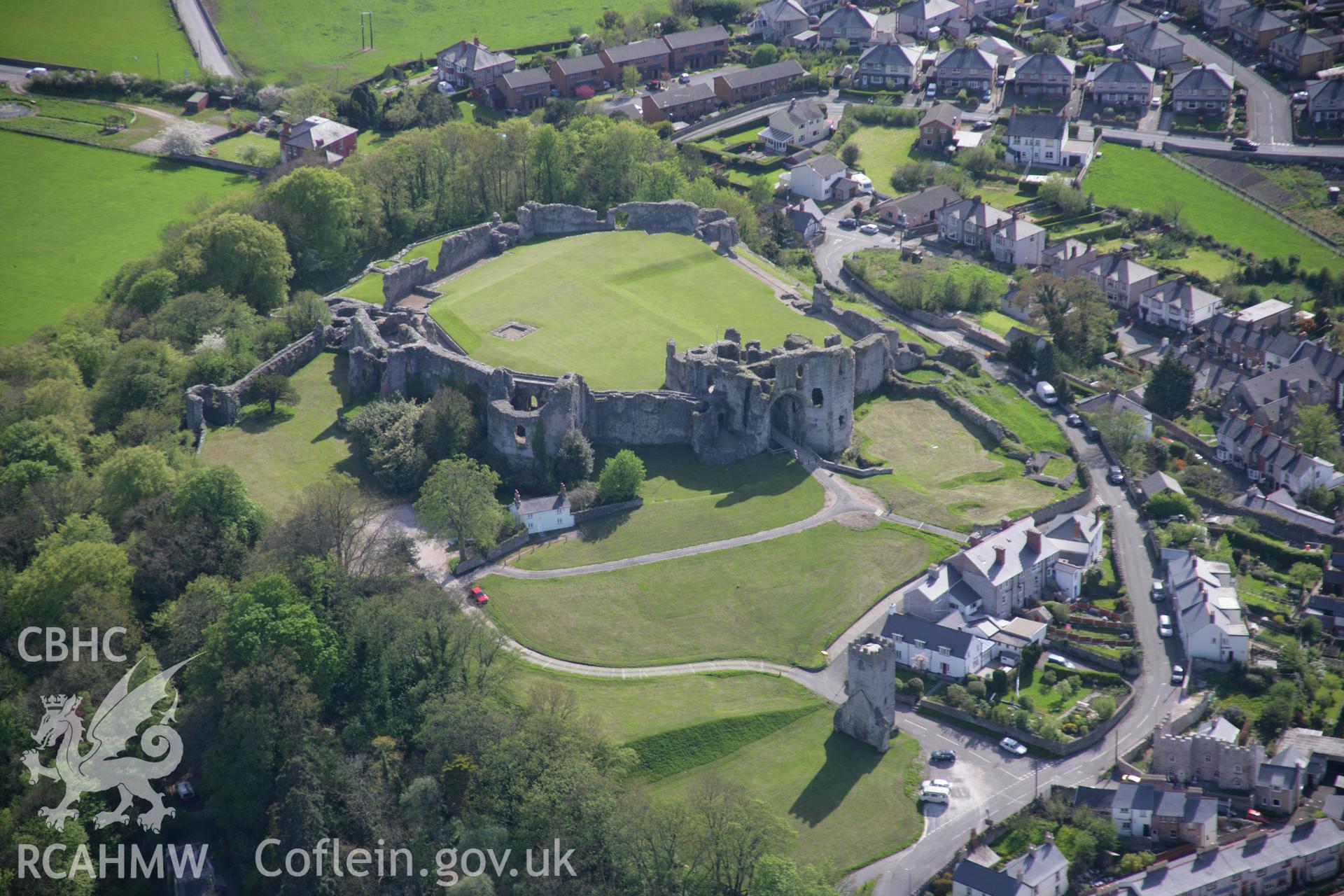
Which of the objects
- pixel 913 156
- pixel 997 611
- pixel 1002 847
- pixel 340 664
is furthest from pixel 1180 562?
pixel 913 156

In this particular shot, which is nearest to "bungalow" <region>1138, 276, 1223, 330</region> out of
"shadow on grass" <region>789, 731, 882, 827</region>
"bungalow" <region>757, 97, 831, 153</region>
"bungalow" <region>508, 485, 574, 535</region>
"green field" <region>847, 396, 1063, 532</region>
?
"green field" <region>847, 396, 1063, 532</region>

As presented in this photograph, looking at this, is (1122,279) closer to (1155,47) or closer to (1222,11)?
(1155,47)

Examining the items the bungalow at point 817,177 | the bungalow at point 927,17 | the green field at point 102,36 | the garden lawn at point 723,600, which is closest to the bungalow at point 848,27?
the bungalow at point 927,17

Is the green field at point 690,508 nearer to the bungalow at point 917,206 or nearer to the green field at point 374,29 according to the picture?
the bungalow at point 917,206

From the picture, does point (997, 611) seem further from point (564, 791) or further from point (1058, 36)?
point (1058, 36)

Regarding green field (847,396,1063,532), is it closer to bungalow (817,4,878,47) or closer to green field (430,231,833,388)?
green field (430,231,833,388)
